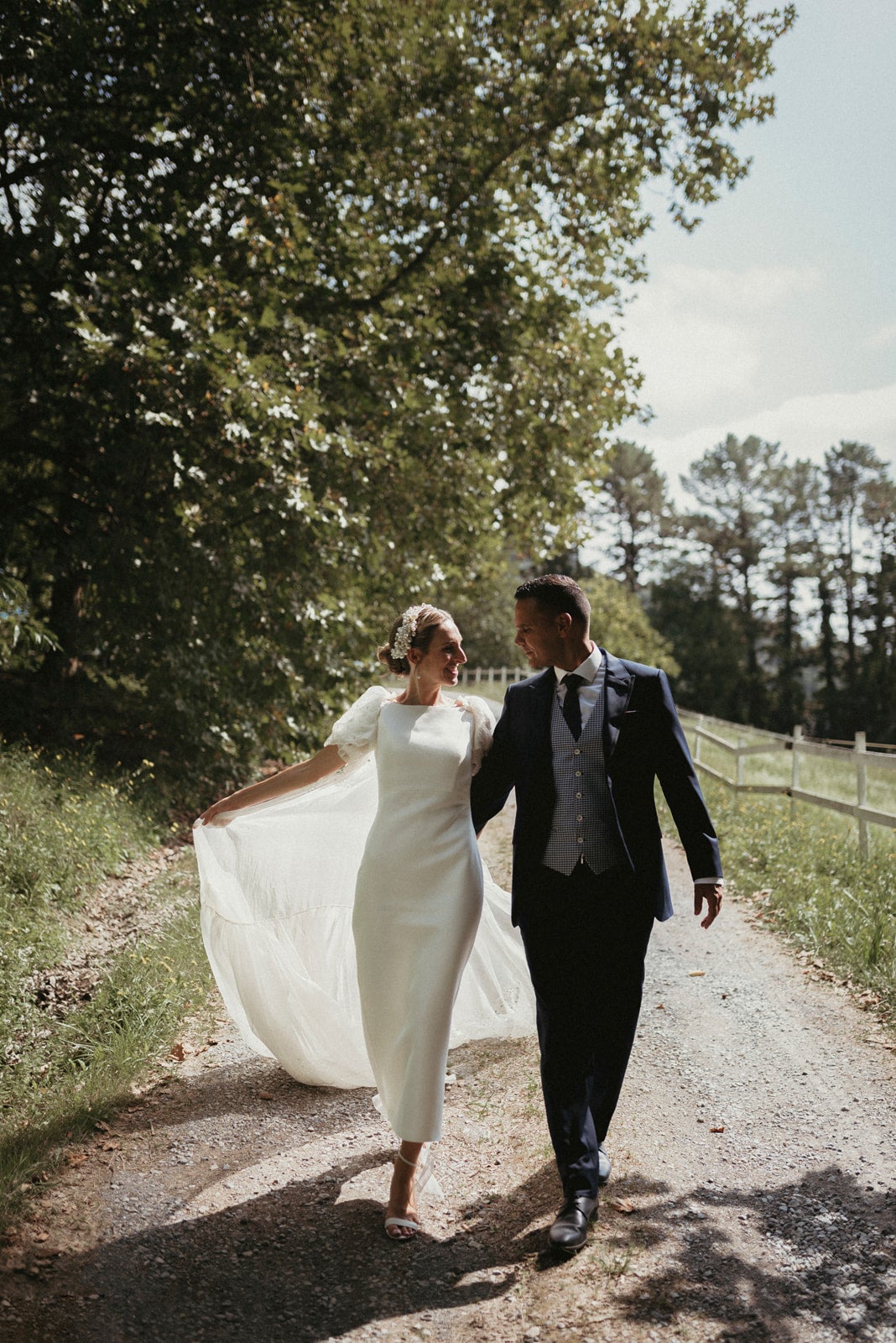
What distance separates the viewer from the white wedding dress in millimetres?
3746

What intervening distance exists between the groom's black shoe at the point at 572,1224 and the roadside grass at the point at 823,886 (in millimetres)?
2964

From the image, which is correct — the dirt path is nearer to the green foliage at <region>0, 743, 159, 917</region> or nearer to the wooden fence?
the green foliage at <region>0, 743, 159, 917</region>

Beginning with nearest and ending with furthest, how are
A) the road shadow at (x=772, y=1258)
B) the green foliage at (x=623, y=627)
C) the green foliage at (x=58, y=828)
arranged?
the road shadow at (x=772, y=1258) < the green foliage at (x=58, y=828) < the green foliage at (x=623, y=627)

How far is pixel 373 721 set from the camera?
4.16 m

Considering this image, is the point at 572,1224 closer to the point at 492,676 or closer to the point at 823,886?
the point at 823,886

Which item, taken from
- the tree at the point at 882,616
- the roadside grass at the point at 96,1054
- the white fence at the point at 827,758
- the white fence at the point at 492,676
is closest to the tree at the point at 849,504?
the tree at the point at 882,616

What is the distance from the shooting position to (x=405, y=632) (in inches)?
159

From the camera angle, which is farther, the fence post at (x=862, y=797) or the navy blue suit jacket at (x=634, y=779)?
the fence post at (x=862, y=797)

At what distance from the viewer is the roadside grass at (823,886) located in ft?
21.5

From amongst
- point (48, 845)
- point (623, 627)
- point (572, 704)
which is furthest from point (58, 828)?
point (623, 627)

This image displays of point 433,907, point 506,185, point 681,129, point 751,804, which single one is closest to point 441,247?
point 506,185

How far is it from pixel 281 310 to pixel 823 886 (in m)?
8.05

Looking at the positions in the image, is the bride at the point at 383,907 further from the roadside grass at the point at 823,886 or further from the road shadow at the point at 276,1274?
the roadside grass at the point at 823,886

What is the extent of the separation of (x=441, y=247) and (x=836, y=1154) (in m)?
12.0
